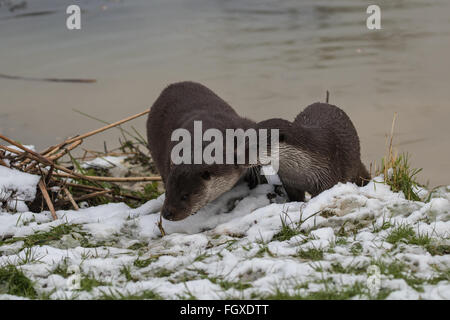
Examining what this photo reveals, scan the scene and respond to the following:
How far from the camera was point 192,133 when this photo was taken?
362cm

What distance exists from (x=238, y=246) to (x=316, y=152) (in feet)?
2.94

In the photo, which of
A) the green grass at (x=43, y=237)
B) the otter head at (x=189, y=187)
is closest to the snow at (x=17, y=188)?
the green grass at (x=43, y=237)

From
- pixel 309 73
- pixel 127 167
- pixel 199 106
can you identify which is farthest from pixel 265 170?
pixel 309 73

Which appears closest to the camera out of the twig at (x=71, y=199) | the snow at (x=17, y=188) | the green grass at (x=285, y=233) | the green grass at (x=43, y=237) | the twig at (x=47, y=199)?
the green grass at (x=285, y=233)

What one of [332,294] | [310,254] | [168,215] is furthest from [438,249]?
[168,215]

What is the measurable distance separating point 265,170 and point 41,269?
156cm

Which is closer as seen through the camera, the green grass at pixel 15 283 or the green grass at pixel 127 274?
the green grass at pixel 15 283

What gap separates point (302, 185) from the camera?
360cm

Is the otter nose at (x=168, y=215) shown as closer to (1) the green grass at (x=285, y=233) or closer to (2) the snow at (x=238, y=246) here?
(2) the snow at (x=238, y=246)

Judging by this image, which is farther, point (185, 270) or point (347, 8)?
point (347, 8)

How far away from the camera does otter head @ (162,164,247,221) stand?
11.1 ft

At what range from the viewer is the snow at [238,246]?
7.95 feet
